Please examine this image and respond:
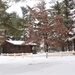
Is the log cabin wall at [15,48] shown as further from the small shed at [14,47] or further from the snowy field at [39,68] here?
the snowy field at [39,68]

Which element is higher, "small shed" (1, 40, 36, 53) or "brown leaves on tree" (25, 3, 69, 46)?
"brown leaves on tree" (25, 3, 69, 46)

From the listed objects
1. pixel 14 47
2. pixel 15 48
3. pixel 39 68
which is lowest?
pixel 39 68

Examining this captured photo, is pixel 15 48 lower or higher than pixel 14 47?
lower

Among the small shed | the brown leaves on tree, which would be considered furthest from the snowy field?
the small shed

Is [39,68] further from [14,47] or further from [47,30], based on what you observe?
[14,47]

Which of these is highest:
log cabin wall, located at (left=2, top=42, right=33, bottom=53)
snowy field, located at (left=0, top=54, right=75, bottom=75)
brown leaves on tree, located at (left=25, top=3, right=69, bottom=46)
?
brown leaves on tree, located at (left=25, top=3, right=69, bottom=46)

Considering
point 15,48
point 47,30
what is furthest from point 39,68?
point 15,48

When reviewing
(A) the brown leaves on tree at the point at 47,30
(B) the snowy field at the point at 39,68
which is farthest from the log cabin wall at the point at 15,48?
(B) the snowy field at the point at 39,68

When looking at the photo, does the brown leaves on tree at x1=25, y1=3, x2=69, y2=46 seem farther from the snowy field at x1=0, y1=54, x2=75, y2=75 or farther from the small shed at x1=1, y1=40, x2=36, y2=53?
the snowy field at x1=0, y1=54, x2=75, y2=75

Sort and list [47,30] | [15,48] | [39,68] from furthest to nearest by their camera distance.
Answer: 1. [15,48]
2. [47,30]
3. [39,68]

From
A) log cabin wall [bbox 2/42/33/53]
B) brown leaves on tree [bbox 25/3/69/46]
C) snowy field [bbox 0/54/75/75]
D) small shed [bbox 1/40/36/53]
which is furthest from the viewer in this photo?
log cabin wall [bbox 2/42/33/53]

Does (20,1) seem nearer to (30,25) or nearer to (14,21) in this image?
(14,21)

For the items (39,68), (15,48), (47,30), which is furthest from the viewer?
(15,48)

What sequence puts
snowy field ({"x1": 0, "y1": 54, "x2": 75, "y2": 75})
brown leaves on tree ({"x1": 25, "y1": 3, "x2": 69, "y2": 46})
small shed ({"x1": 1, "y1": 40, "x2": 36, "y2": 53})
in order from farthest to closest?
small shed ({"x1": 1, "y1": 40, "x2": 36, "y2": 53}) → brown leaves on tree ({"x1": 25, "y1": 3, "x2": 69, "y2": 46}) → snowy field ({"x1": 0, "y1": 54, "x2": 75, "y2": 75})
